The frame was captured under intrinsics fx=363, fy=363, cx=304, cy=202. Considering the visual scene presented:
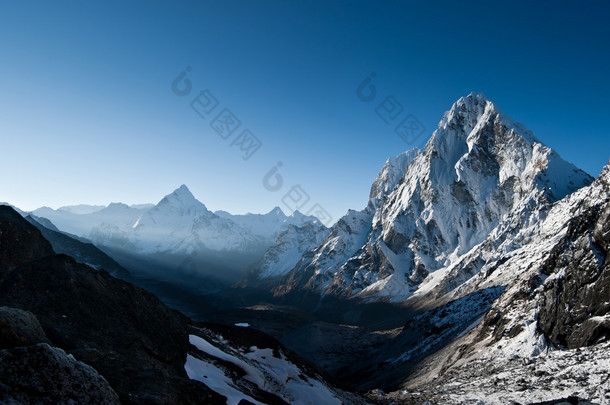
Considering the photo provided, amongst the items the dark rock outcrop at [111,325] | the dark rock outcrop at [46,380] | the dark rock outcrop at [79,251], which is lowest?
the dark rock outcrop at [79,251]

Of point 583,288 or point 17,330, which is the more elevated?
point 583,288

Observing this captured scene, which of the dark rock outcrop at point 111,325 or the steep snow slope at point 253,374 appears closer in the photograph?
the dark rock outcrop at point 111,325

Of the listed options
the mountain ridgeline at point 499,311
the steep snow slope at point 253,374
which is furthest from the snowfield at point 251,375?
the mountain ridgeline at point 499,311

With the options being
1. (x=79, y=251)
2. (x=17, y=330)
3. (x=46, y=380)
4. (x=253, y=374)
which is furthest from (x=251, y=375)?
(x=79, y=251)

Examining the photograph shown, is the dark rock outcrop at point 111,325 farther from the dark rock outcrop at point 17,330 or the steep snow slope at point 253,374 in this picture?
the steep snow slope at point 253,374

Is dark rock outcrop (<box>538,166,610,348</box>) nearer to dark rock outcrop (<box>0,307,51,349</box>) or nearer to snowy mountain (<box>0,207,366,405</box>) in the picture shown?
snowy mountain (<box>0,207,366,405</box>)

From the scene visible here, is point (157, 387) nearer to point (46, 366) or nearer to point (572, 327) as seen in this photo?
point (46, 366)

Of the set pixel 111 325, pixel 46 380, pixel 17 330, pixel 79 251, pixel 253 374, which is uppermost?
pixel 17 330

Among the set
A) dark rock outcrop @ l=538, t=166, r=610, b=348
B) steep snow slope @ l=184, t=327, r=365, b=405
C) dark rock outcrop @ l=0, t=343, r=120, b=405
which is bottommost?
steep snow slope @ l=184, t=327, r=365, b=405

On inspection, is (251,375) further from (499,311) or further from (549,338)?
(499,311)

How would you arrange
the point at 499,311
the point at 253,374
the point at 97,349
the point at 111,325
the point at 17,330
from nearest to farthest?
1. the point at 17,330
2. the point at 97,349
3. the point at 111,325
4. the point at 253,374
5. the point at 499,311

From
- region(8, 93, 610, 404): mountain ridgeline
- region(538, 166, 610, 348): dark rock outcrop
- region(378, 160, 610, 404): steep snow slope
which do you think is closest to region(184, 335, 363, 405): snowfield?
region(8, 93, 610, 404): mountain ridgeline
